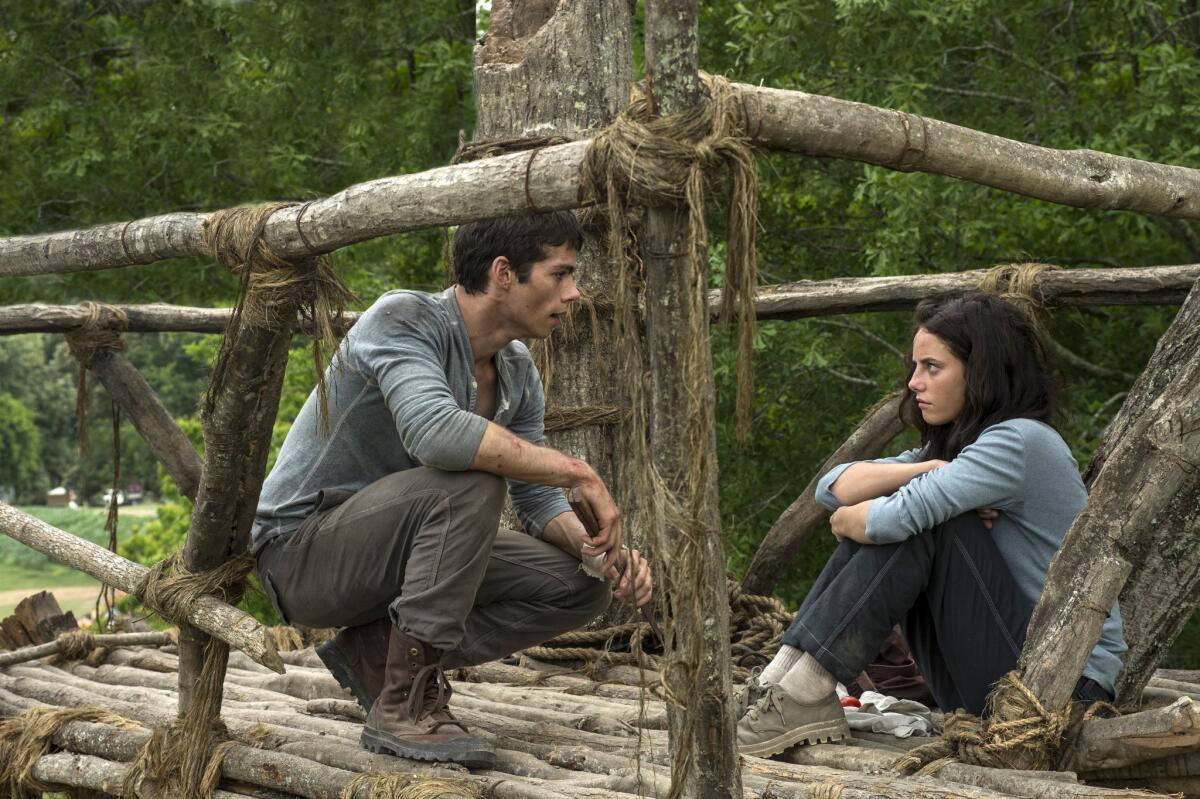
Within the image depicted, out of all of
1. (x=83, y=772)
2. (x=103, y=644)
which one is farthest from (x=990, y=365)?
(x=103, y=644)

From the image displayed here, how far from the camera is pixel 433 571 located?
310 cm

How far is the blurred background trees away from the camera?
25.5 feet

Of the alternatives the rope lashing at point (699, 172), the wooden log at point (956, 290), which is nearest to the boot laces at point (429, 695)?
the rope lashing at point (699, 172)

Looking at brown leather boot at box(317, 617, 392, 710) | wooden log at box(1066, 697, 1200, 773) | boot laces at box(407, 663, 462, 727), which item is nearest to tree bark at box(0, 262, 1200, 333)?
brown leather boot at box(317, 617, 392, 710)

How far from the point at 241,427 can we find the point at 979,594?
1.67m

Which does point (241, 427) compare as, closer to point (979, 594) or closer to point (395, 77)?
point (979, 594)

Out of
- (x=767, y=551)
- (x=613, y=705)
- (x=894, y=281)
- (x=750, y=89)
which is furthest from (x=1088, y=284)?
(x=750, y=89)

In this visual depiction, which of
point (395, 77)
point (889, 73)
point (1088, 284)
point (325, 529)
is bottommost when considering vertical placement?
point (325, 529)

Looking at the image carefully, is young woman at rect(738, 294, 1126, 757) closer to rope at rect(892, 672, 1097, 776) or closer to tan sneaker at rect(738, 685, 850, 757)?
tan sneaker at rect(738, 685, 850, 757)

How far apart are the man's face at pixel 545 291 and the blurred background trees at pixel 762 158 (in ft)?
8.77

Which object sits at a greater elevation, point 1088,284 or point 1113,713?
point 1088,284

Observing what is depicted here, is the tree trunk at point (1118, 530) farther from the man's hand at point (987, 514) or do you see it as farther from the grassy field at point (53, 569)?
the grassy field at point (53, 569)

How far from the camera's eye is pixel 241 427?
342 centimetres

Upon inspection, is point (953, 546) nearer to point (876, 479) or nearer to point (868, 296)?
point (876, 479)
